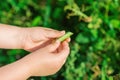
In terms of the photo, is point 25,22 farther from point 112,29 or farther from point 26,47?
point 26,47

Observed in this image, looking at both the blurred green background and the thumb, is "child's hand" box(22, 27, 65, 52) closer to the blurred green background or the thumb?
the thumb

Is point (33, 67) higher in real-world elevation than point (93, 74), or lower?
higher

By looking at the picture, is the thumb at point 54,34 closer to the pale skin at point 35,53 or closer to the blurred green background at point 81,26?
the pale skin at point 35,53

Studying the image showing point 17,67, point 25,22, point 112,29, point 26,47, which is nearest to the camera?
point 17,67

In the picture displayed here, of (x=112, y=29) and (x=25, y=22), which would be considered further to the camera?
(x=25, y=22)

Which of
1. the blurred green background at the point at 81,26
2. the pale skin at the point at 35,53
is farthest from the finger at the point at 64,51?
the blurred green background at the point at 81,26

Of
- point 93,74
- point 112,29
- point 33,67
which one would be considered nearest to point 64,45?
point 33,67

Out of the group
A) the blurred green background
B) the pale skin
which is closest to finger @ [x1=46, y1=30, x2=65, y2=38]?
the pale skin

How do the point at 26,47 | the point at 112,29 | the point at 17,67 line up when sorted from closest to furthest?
the point at 17,67
the point at 26,47
the point at 112,29

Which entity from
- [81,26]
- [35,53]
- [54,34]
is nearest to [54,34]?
[54,34]
